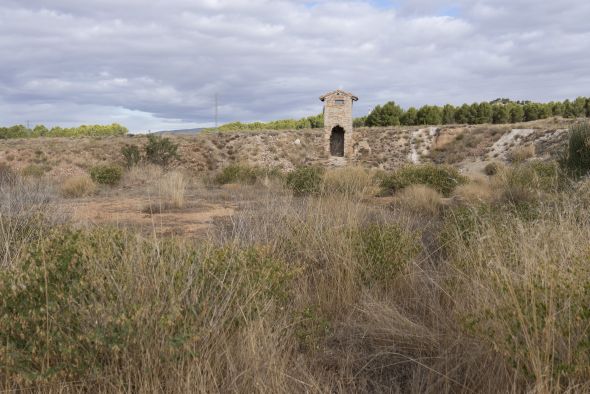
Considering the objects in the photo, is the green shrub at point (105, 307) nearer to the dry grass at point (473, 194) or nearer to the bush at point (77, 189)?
the dry grass at point (473, 194)

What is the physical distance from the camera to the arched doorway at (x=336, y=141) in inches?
1191

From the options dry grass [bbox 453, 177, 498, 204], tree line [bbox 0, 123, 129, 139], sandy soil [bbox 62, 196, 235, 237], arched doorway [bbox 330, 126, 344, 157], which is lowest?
sandy soil [bbox 62, 196, 235, 237]

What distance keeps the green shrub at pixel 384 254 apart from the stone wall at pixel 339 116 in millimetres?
25077

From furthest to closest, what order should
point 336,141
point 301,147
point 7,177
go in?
point 336,141, point 301,147, point 7,177

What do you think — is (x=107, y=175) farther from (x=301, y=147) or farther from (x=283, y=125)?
(x=283, y=125)

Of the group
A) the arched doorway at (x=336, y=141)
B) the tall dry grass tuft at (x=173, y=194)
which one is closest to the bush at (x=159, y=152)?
the arched doorway at (x=336, y=141)

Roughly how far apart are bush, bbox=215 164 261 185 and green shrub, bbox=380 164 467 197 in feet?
14.8

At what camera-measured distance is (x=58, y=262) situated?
2482mm

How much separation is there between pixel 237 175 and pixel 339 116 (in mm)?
15174

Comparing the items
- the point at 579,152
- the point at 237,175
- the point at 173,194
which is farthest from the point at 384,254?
the point at 237,175

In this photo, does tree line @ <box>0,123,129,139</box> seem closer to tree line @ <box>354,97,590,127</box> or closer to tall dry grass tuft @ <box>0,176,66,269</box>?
tree line @ <box>354,97,590,127</box>

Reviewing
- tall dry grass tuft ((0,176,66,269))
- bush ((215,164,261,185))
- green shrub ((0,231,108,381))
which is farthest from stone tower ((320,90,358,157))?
green shrub ((0,231,108,381))

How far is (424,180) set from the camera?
12.1 metres

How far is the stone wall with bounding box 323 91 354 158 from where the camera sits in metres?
28.6
